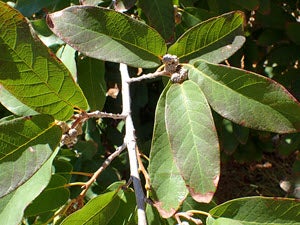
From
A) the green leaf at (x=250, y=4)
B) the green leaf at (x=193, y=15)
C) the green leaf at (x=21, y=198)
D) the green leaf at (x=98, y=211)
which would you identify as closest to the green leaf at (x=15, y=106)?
the green leaf at (x=21, y=198)

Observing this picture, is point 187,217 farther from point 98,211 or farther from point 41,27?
point 41,27

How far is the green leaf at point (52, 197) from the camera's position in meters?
1.19

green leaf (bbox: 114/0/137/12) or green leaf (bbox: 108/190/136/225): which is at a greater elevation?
green leaf (bbox: 114/0/137/12)

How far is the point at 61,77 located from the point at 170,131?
0.73 feet

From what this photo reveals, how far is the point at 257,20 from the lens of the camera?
6.18 feet

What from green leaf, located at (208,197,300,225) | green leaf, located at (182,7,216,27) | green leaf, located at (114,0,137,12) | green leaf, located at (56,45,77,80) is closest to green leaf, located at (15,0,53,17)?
green leaf, located at (56,45,77,80)

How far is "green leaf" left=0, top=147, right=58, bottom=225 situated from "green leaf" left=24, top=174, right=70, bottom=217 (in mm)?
119

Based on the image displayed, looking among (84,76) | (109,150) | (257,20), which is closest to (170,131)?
(84,76)

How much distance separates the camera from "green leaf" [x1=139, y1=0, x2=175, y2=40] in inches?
48.2

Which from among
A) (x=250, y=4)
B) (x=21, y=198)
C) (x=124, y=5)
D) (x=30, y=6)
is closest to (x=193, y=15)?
(x=250, y=4)

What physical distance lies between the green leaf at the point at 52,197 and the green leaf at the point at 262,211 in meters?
0.39

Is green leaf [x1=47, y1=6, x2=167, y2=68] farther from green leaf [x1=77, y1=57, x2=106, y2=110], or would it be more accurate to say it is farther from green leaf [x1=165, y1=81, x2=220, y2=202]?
green leaf [x1=77, y1=57, x2=106, y2=110]

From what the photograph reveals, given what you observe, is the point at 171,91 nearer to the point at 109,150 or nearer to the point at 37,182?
the point at 37,182

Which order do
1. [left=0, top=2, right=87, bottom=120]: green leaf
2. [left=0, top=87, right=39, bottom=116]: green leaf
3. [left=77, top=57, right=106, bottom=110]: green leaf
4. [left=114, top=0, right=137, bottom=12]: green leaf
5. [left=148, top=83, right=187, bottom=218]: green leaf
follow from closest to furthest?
[left=0, top=2, right=87, bottom=120]: green leaf → [left=148, top=83, right=187, bottom=218]: green leaf → [left=0, top=87, right=39, bottom=116]: green leaf → [left=114, top=0, right=137, bottom=12]: green leaf → [left=77, top=57, right=106, bottom=110]: green leaf
